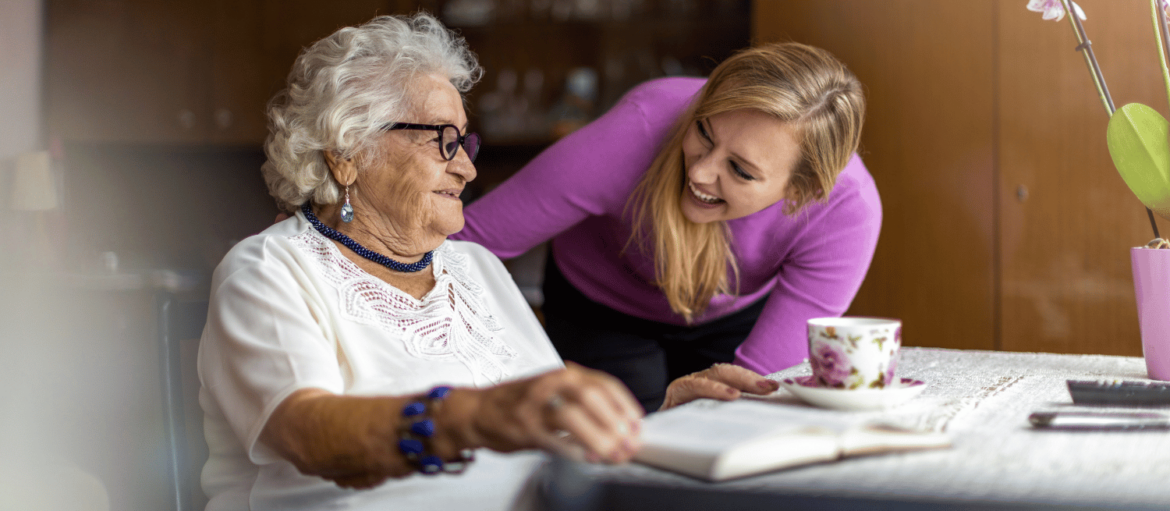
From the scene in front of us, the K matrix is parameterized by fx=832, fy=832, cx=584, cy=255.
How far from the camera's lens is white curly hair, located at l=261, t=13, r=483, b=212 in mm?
1151

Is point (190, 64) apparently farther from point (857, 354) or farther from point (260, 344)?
point (857, 354)

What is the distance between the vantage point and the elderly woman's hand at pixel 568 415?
1.87 feet

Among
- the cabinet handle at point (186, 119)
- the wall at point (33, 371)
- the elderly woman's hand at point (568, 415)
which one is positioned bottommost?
the wall at point (33, 371)

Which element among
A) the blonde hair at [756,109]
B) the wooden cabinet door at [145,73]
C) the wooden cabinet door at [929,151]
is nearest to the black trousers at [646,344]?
the blonde hair at [756,109]

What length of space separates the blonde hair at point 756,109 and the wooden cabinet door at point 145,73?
10.6 feet

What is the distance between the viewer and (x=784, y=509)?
1.92ft

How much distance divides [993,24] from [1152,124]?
80.8 inches

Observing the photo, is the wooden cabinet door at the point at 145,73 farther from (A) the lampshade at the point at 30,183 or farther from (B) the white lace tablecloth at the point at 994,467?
(B) the white lace tablecloth at the point at 994,467

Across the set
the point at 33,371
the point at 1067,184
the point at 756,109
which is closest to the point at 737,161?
the point at 756,109

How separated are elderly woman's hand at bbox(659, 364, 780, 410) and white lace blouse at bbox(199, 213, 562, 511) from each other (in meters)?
0.21

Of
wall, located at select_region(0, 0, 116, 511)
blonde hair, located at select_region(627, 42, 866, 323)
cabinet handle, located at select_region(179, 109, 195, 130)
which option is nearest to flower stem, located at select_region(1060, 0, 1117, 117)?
blonde hair, located at select_region(627, 42, 866, 323)

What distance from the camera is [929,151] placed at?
120 inches

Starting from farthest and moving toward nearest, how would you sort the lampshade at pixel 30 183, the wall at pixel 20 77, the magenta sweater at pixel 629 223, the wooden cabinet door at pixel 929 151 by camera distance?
the wall at pixel 20 77, the lampshade at pixel 30 183, the wooden cabinet door at pixel 929 151, the magenta sweater at pixel 629 223

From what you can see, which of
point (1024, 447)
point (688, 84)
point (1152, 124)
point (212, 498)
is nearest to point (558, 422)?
point (1024, 447)
